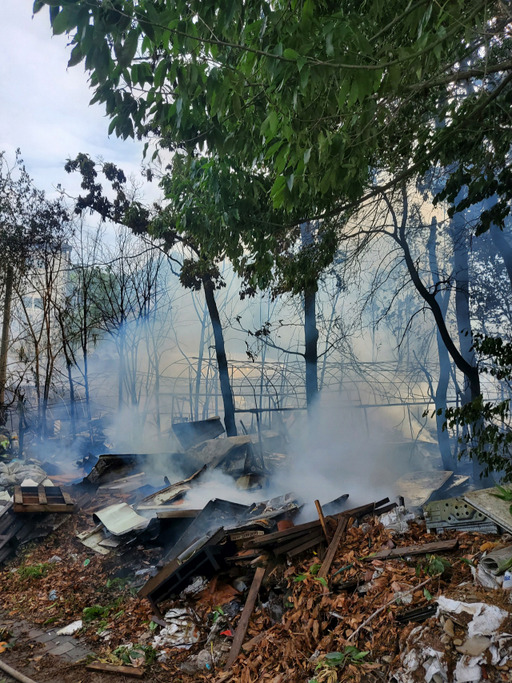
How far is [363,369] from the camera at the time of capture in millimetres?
12016

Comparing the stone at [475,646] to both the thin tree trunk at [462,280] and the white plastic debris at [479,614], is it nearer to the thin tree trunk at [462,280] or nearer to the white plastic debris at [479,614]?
the white plastic debris at [479,614]

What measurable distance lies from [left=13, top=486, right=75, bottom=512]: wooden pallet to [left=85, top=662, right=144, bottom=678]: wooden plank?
420 centimetres

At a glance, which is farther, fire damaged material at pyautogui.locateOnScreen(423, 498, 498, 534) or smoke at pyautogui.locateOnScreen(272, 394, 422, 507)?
smoke at pyautogui.locateOnScreen(272, 394, 422, 507)

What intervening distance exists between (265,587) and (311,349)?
261 inches

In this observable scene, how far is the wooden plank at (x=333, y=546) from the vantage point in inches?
199

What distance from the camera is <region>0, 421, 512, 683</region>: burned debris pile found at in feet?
11.8

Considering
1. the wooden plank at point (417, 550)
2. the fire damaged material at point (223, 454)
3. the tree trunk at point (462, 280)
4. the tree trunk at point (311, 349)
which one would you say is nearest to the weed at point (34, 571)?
the fire damaged material at point (223, 454)

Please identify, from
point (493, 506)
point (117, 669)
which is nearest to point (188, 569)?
point (117, 669)

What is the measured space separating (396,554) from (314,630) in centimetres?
118

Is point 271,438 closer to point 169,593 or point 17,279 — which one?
point 169,593

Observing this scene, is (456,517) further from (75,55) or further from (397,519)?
(75,55)

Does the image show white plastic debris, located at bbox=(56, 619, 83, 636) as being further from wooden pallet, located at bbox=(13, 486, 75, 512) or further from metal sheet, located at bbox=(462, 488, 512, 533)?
metal sheet, located at bbox=(462, 488, 512, 533)

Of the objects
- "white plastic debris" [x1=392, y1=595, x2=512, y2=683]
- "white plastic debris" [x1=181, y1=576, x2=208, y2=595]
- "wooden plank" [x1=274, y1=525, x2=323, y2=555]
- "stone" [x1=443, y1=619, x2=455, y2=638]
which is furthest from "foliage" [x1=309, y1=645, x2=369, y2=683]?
"white plastic debris" [x1=181, y1=576, x2=208, y2=595]

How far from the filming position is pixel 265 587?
5453 millimetres
